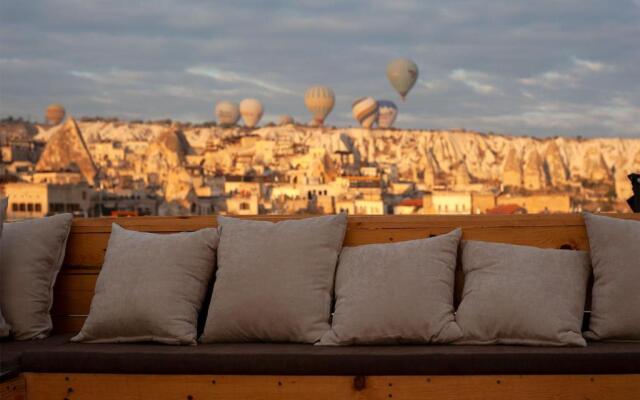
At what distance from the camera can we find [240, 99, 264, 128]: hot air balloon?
341ft

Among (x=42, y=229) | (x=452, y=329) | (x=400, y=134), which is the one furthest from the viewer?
(x=400, y=134)

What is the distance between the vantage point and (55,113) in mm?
104625

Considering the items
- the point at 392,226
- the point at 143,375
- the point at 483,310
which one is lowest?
the point at 143,375

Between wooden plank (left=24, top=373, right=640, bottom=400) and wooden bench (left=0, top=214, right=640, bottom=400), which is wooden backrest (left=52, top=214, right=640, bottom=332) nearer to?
wooden bench (left=0, top=214, right=640, bottom=400)

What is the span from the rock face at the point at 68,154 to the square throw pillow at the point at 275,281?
82.5m

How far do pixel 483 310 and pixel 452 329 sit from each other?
125 mm

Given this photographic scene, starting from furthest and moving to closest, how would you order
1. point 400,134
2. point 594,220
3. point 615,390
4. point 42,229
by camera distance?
point 400,134 → point 42,229 → point 594,220 → point 615,390

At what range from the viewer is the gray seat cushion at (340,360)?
2.99m

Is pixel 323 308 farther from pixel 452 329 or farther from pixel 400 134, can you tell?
pixel 400 134

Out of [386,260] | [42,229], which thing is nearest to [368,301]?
[386,260]

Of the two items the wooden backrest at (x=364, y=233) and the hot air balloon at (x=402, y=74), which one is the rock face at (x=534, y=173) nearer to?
the hot air balloon at (x=402, y=74)

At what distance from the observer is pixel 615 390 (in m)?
2.96

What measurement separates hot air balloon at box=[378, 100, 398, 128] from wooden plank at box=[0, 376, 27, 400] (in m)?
99.9

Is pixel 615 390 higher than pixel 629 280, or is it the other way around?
pixel 629 280
